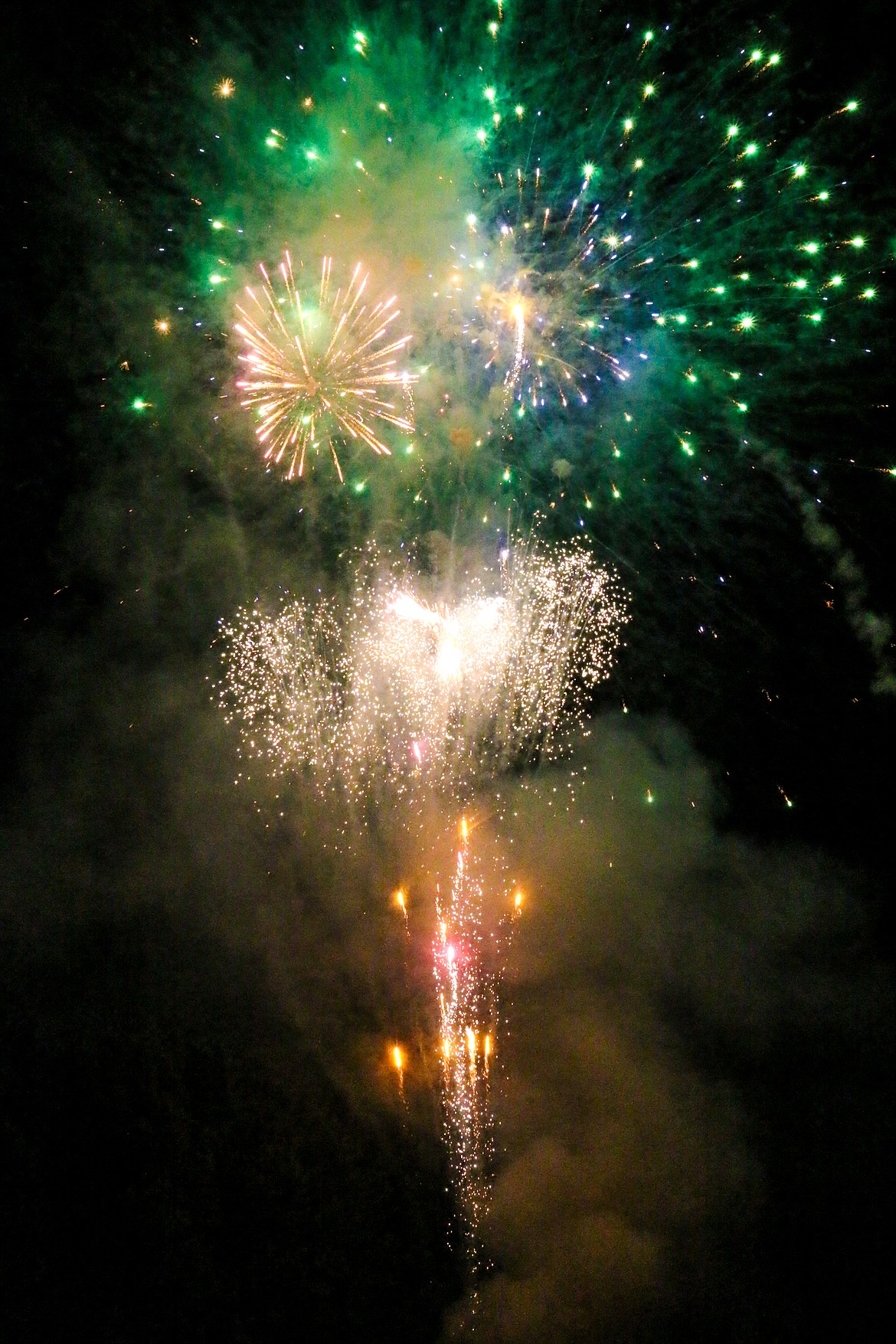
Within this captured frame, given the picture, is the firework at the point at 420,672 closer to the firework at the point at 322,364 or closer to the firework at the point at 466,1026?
the firework at the point at 466,1026

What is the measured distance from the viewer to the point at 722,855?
6.13 m

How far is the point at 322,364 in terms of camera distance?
3.96m

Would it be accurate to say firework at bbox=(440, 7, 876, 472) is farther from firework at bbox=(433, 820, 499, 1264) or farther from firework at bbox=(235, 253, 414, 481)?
firework at bbox=(433, 820, 499, 1264)

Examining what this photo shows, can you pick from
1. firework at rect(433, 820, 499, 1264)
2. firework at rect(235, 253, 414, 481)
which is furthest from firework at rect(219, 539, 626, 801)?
firework at rect(235, 253, 414, 481)

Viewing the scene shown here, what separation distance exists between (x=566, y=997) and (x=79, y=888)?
371 centimetres

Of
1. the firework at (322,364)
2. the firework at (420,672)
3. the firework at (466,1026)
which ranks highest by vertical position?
the firework at (322,364)

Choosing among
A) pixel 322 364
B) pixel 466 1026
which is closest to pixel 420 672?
pixel 322 364

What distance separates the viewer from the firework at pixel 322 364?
376 centimetres

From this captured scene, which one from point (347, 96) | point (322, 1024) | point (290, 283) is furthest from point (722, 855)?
point (347, 96)

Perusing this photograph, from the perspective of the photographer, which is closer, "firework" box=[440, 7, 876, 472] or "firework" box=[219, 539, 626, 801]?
"firework" box=[440, 7, 876, 472]

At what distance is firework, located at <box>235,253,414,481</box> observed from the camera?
148 inches

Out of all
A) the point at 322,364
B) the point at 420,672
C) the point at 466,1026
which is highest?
the point at 322,364

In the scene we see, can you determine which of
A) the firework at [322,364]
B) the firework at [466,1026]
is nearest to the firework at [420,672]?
the firework at [466,1026]

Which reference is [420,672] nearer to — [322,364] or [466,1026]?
[322,364]
